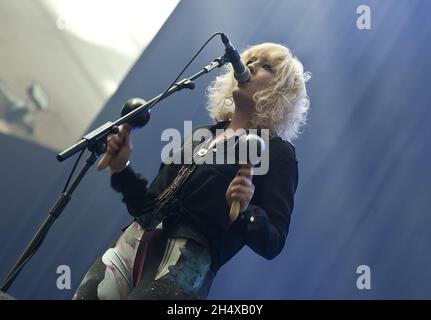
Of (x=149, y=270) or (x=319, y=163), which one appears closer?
(x=149, y=270)

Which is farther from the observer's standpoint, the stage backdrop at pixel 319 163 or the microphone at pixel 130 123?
the stage backdrop at pixel 319 163

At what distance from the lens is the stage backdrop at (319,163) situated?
2.13 m

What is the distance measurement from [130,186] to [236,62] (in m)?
0.44

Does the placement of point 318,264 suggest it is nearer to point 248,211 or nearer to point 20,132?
point 248,211

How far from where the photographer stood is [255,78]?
4.98ft

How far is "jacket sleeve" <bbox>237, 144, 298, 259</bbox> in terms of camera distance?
118 cm

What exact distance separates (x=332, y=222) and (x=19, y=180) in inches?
59.0

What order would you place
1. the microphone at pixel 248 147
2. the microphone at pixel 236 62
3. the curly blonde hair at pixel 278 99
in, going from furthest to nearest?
the curly blonde hair at pixel 278 99 → the microphone at pixel 236 62 → the microphone at pixel 248 147

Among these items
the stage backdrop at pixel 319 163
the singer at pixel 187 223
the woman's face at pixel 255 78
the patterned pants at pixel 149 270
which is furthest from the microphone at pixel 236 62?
the stage backdrop at pixel 319 163

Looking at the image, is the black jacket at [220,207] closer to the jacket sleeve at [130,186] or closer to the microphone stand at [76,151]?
the jacket sleeve at [130,186]

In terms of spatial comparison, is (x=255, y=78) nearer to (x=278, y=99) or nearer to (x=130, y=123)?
(x=278, y=99)

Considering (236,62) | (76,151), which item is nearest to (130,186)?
(76,151)

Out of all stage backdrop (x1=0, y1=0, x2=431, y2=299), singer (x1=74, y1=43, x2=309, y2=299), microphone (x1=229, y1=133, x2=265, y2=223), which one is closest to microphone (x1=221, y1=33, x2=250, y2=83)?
singer (x1=74, y1=43, x2=309, y2=299)

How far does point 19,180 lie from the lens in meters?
2.67
